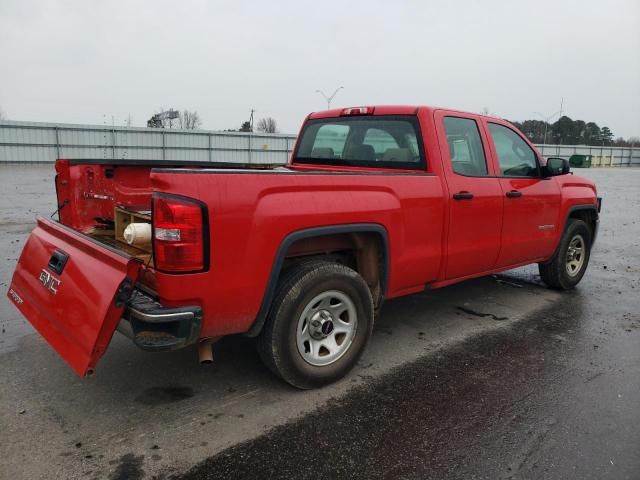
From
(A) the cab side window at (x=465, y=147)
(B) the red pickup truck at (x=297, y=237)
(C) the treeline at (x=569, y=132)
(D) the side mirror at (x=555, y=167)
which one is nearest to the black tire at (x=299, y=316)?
(B) the red pickup truck at (x=297, y=237)

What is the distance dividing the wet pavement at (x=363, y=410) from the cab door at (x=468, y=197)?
2.29ft

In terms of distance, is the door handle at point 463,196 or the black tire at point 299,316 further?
the door handle at point 463,196

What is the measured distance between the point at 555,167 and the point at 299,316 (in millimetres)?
3381

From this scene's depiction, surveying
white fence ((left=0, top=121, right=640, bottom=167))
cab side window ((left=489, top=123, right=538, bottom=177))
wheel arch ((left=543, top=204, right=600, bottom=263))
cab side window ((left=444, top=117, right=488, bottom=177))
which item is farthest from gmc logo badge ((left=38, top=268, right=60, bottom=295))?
white fence ((left=0, top=121, right=640, bottom=167))

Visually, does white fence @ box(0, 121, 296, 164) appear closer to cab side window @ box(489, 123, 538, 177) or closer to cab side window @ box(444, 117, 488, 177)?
cab side window @ box(489, 123, 538, 177)

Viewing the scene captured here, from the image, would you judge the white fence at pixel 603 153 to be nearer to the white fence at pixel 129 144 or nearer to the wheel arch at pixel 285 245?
A: the white fence at pixel 129 144

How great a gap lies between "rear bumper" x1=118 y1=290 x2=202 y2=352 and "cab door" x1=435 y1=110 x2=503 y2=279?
2317mm

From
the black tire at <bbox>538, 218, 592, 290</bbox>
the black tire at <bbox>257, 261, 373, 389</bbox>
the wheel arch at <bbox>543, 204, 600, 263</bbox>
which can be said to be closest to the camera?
the black tire at <bbox>257, 261, 373, 389</bbox>

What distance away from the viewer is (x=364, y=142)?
15.3 feet

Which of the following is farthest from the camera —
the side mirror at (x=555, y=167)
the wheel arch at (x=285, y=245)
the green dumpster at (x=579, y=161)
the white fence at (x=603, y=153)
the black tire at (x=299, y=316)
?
the white fence at (x=603, y=153)

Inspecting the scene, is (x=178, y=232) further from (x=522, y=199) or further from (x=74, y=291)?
(x=522, y=199)

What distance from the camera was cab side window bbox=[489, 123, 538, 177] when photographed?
16.0 feet

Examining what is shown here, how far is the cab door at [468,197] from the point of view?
4188 mm

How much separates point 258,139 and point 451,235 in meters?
33.1
